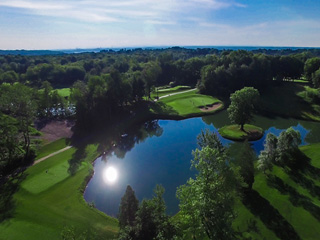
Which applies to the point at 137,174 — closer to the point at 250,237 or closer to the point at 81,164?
the point at 81,164

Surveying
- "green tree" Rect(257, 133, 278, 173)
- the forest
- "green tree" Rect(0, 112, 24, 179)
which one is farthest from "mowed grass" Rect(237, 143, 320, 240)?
"green tree" Rect(0, 112, 24, 179)

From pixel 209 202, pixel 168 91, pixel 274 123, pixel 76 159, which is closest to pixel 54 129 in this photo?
pixel 76 159

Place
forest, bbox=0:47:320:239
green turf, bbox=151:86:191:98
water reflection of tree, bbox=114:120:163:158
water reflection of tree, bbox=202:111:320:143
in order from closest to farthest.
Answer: forest, bbox=0:47:320:239
water reflection of tree, bbox=114:120:163:158
water reflection of tree, bbox=202:111:320:143
green turf, bbox=151:86:191:98

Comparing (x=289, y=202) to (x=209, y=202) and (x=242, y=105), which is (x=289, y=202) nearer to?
(x=209, y=202)

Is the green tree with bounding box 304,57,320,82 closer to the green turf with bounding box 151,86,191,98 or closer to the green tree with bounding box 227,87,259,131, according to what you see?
the green turf with bounding box 151,86,191,98

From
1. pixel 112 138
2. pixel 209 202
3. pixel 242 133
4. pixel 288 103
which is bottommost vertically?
pixel 112 138

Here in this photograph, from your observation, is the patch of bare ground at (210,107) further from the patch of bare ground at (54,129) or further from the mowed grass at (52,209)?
the mowed grass at (52,209)

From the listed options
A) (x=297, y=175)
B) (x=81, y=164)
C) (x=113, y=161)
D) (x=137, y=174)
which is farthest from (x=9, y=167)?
(x=297, y=175)
